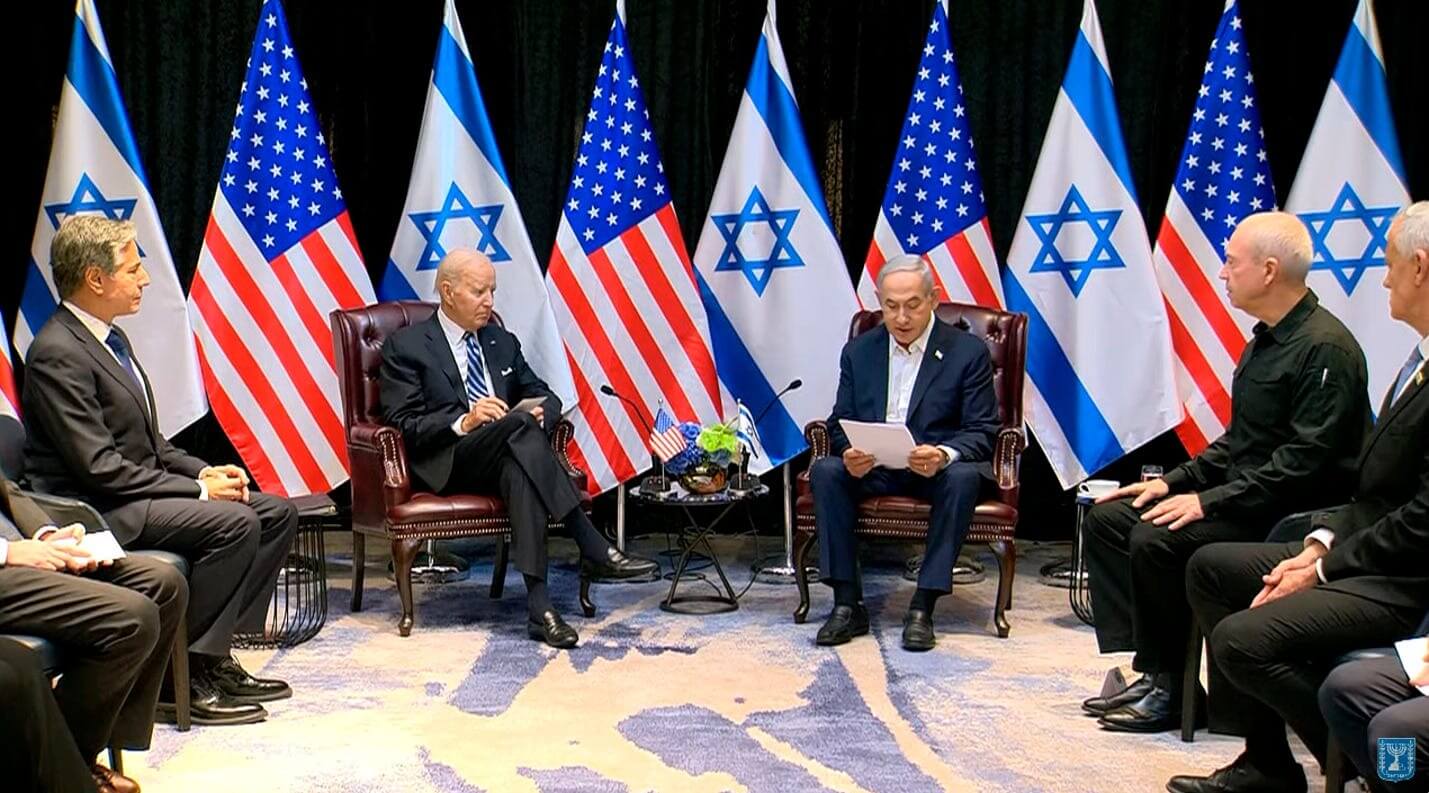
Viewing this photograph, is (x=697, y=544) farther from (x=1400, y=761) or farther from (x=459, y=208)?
(x=1400, y=761)

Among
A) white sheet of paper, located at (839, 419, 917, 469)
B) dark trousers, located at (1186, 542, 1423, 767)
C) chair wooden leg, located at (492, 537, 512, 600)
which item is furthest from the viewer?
chair wooden leg, located at (492, 537, 512, 600)

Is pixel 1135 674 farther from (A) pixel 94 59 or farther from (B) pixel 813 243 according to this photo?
(A) pixel 94 59

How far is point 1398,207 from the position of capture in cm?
575

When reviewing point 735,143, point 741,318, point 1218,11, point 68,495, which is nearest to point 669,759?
point 68,495

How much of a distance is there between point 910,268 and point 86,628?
305cm

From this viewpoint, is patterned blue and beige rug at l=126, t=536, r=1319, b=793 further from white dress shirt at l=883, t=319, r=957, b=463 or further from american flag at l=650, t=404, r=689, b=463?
white dress shirt at l=883, t=319, r=957, b=463

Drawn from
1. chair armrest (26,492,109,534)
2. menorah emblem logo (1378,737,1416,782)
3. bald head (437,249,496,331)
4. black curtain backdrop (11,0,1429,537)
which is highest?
black curtain backdrop (11,0,1429,537)

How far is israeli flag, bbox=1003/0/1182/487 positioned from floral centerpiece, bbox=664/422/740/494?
142 cm

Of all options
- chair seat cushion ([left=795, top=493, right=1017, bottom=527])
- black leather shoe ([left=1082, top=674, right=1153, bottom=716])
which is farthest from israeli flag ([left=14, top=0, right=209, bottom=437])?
black leather shoe ([left=1082, top=674, right=1153, bottom=716])

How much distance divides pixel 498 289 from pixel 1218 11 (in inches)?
128

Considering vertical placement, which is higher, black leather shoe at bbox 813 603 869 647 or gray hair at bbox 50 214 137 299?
gray hair at bbox 50 214 137 299

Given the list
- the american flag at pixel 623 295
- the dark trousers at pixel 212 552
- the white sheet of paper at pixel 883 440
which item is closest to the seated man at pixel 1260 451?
the white sheet of paper at pixel 883 440

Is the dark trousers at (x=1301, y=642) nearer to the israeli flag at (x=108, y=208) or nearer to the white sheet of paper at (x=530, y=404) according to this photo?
the white sheet of paper at (x=530, y=404)

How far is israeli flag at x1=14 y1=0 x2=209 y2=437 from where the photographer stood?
233 inches
